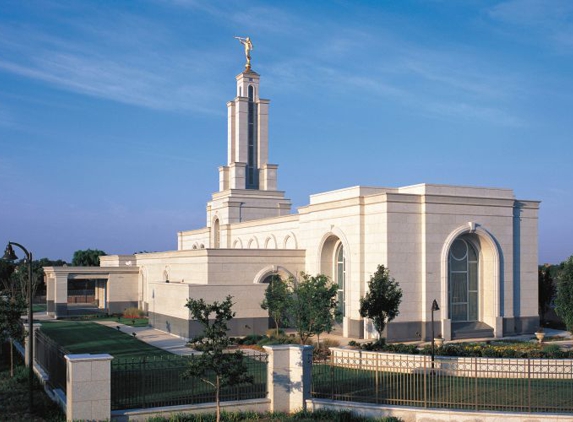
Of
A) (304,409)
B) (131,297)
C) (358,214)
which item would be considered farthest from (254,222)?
(304,409)

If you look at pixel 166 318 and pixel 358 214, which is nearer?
pixel 358 214

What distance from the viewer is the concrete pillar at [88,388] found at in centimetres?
1344

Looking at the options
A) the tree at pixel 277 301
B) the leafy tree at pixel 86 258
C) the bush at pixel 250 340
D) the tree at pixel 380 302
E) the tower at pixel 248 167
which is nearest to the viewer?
the tree at pixel 380 302

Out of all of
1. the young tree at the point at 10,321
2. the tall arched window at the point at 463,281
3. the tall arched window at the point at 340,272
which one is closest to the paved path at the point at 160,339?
the young tree at the point at 10,321

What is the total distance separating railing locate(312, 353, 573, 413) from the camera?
14.8 meters

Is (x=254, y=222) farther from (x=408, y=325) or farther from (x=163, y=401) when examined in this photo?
(x=163, y=401)

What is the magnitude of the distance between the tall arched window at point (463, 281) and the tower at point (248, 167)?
784 inches

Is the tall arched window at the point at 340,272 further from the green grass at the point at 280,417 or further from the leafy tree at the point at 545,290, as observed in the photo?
the green grass at the point at 280,417

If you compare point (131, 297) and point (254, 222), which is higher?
point (254, 222)

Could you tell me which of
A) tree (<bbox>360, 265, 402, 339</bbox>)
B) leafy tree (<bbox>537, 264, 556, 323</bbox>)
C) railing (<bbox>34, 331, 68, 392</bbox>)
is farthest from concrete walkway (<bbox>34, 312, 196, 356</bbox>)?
leafy tree (<bbox>537, 264, 556, 323</bbox>)

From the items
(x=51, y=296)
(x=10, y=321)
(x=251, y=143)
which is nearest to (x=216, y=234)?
(x=251, y=143)

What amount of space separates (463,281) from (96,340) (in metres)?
17.5

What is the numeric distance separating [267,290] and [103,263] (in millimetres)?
28375

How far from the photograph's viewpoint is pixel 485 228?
30.3m
